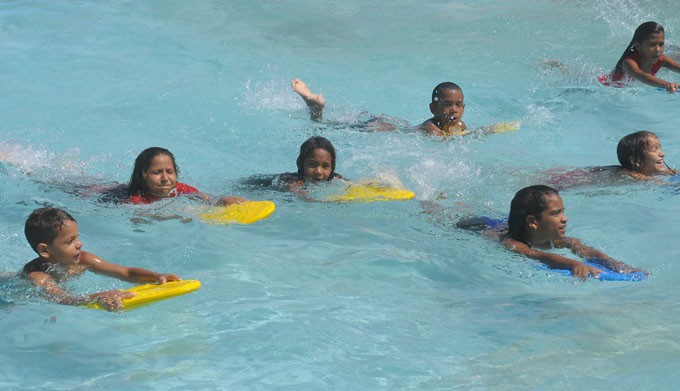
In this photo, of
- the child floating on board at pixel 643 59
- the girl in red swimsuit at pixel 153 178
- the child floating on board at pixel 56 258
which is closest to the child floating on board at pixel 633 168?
the child floating on board at pixel 643 59

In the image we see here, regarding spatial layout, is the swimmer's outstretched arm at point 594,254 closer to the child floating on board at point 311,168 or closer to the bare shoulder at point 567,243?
the bare shoulder at point 567,243

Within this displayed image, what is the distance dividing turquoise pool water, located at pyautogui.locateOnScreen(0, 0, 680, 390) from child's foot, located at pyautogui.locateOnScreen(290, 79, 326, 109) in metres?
0.23

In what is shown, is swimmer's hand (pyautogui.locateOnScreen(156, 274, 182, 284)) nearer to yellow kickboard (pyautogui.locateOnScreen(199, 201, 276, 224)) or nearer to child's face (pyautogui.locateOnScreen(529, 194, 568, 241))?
yellow kickboard (pyautogui.locateOnScreen(199, 201, 276, 224))

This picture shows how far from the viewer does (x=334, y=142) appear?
8750 millimetres

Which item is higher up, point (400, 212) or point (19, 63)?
point (19, 63)

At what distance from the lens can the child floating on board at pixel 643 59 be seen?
9.85 meters

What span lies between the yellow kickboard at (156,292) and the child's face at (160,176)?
1.65 metres

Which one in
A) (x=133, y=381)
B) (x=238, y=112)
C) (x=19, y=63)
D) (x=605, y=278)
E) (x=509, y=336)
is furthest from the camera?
(x=19, y=63)

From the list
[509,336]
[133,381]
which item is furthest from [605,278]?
[133,381]

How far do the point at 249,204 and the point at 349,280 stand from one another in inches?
54.2

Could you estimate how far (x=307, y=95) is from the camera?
29.2 ft

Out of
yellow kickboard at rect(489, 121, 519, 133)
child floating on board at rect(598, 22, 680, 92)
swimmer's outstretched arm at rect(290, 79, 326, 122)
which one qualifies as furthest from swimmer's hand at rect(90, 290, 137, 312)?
child floating on board at rect(598, 22, 680, 92)

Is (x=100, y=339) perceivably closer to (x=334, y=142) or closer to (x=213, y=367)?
(x=213, y=367)

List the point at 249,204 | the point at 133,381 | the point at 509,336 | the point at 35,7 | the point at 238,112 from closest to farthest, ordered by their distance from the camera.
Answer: the point at 133,381 → the point at 509,336 → the point at 249,204 → the point at 238,112 → the point at 35,7
